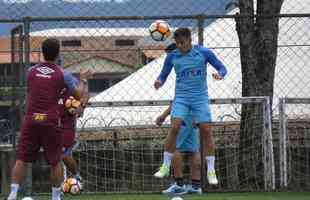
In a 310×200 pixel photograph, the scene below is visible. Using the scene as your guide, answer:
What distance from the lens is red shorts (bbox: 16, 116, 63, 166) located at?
9203 mm

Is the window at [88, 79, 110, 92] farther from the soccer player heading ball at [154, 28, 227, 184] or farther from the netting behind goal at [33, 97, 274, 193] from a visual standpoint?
the soccer player heading ball at [154, 28, 227, 184]

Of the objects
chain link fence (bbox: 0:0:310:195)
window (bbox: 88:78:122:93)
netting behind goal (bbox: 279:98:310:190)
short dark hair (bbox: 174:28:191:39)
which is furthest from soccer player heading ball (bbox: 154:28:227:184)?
window (bbox: 88:78:122:93)

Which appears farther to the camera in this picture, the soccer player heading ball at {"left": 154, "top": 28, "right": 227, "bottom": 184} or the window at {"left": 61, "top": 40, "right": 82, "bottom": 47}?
the window at {"left": 61, "top": 40, "right": 82, "bottom": 47}

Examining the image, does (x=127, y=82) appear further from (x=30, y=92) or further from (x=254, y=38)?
(x=30, y=92)

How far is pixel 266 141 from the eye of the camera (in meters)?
12.2

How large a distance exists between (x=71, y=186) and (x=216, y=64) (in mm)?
2545

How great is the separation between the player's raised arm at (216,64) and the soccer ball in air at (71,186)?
2.37 meters

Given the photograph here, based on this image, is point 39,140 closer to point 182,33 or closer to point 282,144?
point 182,33

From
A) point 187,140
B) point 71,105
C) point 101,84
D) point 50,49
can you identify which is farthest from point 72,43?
point 50,49

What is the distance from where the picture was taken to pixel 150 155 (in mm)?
12828

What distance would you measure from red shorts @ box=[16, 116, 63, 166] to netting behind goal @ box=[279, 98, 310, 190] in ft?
13.5

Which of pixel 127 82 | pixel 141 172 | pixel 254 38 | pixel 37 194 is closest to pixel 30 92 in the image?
pixel 37 194

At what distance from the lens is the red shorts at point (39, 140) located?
920 centimetres

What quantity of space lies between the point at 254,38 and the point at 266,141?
1.73 m
